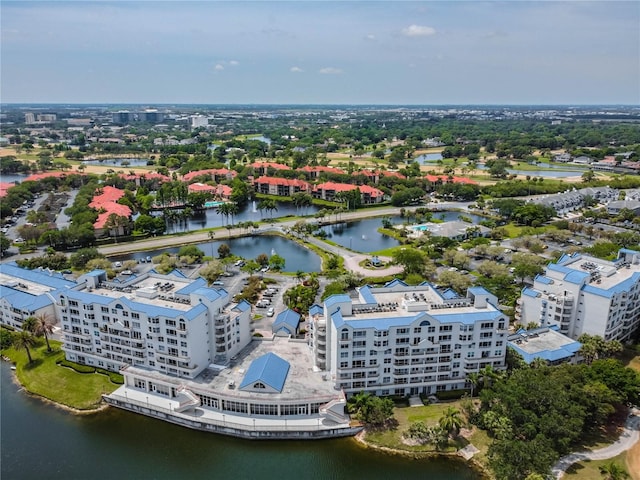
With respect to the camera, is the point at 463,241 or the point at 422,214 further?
the point at 422,214

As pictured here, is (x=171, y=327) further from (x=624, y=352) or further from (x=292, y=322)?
(x=624, y=352)

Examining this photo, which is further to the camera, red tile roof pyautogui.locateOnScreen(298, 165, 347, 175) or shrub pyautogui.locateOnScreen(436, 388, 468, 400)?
red tile roof pyautogui.locateOnScreen(298, 165, 347, 175)

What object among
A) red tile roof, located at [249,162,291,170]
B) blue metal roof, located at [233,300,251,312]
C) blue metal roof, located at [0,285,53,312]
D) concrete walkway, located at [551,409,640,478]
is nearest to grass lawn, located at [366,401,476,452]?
concrete walkway, located at [551,409,640,478]

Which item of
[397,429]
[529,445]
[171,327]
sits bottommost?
[397,429]

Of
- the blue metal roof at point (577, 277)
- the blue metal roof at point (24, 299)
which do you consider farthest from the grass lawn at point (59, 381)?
the blue metal roof at point (577, 277)

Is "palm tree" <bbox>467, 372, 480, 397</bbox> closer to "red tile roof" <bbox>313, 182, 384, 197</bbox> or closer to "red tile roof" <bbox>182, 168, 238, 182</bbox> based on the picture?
"red tile roof" <bbox>313, 182, 384, 197</bbox>

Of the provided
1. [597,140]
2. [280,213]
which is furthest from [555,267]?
[597,140]

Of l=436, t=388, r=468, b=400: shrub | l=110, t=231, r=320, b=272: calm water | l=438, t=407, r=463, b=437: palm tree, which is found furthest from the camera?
l=110, t=231, r=320, b=272: calm water
